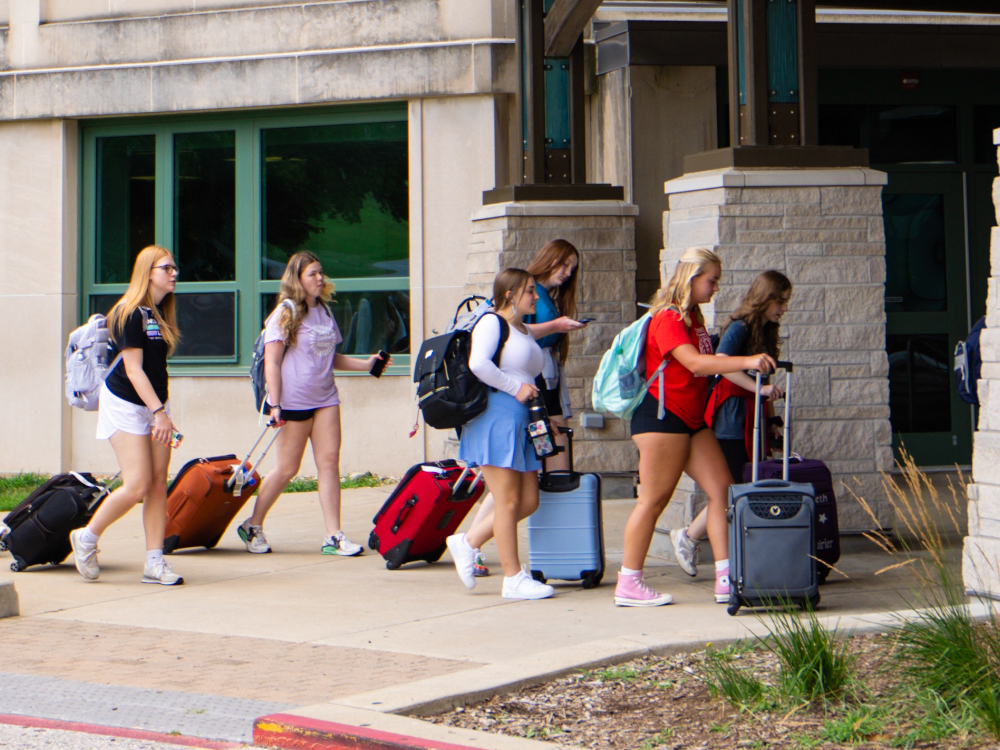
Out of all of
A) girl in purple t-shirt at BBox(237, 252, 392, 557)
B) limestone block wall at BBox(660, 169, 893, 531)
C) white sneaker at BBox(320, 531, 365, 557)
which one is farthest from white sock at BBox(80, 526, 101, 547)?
limestone block wall at BBox(660, 169, 893, 531)

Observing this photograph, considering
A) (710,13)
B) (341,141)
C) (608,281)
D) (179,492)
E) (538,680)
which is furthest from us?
(341,141)

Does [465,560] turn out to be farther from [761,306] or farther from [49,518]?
[49,518]

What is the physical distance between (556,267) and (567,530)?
157 centimetres

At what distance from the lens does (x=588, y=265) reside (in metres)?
10.3

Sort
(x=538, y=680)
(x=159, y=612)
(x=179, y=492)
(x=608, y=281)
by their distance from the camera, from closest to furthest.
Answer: (x=538, y=680)
(x=159, y=612)
(x=179, y=492)
(x=608, y=281)

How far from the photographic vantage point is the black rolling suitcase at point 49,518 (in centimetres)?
767

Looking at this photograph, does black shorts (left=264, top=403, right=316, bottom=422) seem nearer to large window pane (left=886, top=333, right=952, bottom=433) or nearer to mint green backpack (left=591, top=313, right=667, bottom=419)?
mint green backpack (left=591, top=313, right=667, bottom=419)

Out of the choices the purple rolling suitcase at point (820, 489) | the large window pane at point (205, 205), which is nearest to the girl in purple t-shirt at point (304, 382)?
the purple rolling suitcase at point (820, 489)

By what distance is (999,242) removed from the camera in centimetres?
575

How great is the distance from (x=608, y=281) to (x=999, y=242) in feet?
15.9

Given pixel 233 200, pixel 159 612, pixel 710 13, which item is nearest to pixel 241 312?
pixel 233 200

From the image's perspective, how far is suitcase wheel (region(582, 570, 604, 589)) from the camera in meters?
7.02

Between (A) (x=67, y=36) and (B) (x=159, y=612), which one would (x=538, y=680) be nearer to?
(B) (x=159, y=612)

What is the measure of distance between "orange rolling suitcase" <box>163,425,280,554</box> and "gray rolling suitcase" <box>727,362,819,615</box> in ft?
10.9
